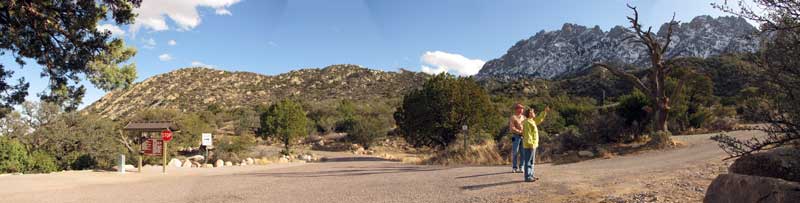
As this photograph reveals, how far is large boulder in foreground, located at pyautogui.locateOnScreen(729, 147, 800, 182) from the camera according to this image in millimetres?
4805

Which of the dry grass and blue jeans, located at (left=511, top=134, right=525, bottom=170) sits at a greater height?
blue jeans, located at (left=511, top=134, right=525, bottom=170)

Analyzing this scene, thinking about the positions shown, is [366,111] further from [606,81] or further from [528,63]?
[528,63]

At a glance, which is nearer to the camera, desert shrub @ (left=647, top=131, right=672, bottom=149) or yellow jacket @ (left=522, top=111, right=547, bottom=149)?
yellow jacket @ (left=522, top=111, right=547, bottom=149)

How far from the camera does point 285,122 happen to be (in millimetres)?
36688

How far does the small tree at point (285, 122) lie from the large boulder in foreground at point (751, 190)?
33.6m

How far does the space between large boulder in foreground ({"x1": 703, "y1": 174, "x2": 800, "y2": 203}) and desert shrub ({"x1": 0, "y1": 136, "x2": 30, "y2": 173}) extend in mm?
16058

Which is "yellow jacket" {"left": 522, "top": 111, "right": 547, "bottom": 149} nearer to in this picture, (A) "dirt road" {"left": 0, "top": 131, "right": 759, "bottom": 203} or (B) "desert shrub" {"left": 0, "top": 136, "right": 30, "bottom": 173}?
(A) "dirt road" {"left": 0, "top": 131, "right": 759, "bottom": 203}

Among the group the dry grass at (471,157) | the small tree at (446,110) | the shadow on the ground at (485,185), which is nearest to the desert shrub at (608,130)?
the dry grass at (471,157)

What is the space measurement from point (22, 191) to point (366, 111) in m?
48.3

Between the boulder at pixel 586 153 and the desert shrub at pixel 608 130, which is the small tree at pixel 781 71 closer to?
the boulder at pixel 586 153

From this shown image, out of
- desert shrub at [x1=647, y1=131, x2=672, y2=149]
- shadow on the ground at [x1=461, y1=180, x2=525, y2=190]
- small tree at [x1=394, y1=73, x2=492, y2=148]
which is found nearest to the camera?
shadow on the ground at [x1=461, y1=180, x2=525, y2=190]

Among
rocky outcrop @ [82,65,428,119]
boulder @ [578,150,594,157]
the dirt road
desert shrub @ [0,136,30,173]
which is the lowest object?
the dirt road

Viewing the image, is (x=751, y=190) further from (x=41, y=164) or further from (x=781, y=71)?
(x=41, y=164)

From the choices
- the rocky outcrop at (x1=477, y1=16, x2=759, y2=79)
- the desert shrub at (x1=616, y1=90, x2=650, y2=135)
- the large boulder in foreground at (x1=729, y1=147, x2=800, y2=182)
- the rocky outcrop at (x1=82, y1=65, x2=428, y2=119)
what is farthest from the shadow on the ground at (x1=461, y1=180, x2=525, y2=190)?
the rocky outcrop at (x1=477, y1=16, x2=759, y2=79)
